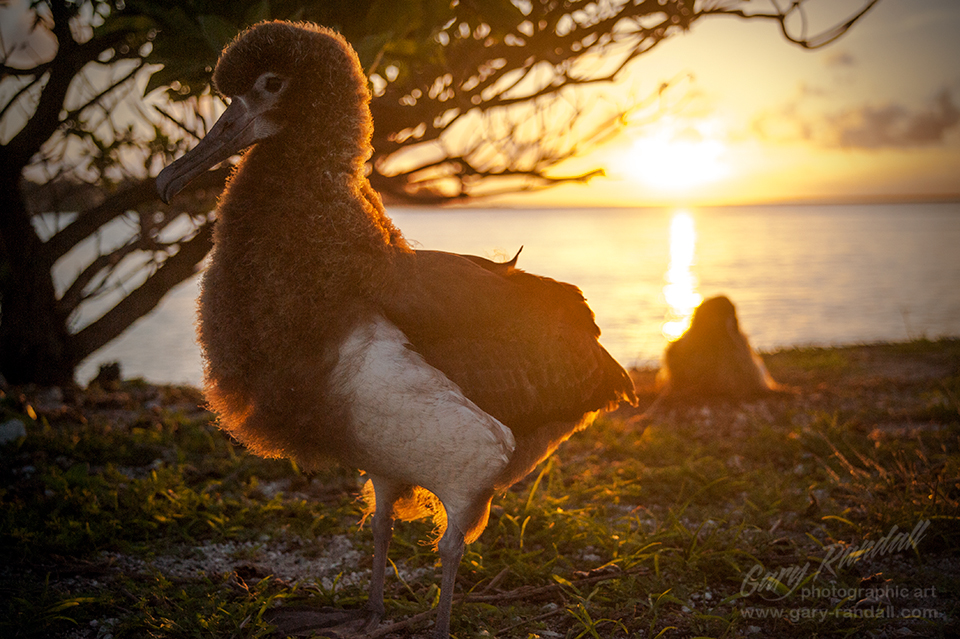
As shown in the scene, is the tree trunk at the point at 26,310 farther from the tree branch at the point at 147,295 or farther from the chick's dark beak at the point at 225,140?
the chick's dark beak at the point at 225,140

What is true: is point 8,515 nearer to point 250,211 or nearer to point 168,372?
point 250,211

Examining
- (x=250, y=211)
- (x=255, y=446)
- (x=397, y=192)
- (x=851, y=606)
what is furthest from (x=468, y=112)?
(x=851, y=606)

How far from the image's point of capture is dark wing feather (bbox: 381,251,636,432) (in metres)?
2.85

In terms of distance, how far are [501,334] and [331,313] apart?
0.79 metres

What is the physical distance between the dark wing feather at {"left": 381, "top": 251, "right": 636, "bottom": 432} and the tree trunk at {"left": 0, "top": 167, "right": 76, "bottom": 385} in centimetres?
504

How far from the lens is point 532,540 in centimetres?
409

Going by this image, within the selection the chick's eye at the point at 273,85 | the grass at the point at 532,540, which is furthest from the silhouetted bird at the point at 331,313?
the grass at the point at 532,540

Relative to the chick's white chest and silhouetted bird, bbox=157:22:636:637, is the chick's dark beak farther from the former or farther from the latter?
the chick's white chest

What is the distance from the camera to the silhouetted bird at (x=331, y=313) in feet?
8.82

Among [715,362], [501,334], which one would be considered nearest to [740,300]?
[715,362]

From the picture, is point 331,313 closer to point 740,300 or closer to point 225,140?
point 225,140

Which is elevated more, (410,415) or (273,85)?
(273,85)

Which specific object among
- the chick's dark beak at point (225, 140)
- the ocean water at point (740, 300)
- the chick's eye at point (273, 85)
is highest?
the chick's eye at point (273, 85)

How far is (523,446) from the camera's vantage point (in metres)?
3.17
